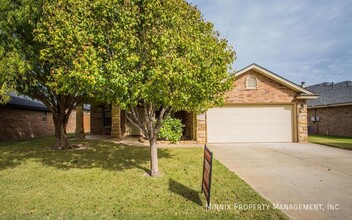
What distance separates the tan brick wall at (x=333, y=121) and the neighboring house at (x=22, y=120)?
26277 mm

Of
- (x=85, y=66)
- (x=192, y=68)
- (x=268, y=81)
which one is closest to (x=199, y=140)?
(x=268, y=81)

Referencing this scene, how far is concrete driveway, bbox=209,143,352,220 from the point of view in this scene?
508cm

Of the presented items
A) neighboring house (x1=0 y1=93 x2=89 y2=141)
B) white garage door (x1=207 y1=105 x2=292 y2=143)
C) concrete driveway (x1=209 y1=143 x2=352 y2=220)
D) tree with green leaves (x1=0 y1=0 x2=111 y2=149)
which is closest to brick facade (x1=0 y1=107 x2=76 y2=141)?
neighboring house (x1=0 y1=93 x2=89 y2=141)

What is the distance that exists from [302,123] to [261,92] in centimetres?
355

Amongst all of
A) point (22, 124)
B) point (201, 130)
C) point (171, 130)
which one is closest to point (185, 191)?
point (171, 130)

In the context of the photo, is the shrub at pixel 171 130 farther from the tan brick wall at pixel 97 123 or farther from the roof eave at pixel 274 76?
the tan brick wall at pixel 97 123

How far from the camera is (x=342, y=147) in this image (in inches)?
523

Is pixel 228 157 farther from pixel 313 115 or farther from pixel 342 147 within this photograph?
pixel 313 115

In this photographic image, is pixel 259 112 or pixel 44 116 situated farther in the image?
pixel 44 116

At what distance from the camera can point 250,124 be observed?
1617 centimetres

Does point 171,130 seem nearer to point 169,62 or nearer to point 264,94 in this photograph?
point 169,62

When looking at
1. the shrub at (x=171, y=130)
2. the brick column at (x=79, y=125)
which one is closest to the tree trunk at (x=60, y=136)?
the brick column at (x=79, y=125)

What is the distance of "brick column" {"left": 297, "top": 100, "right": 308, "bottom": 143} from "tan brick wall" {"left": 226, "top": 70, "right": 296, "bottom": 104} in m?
0.87

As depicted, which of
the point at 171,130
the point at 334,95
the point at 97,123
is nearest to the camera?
the point at 171,130
